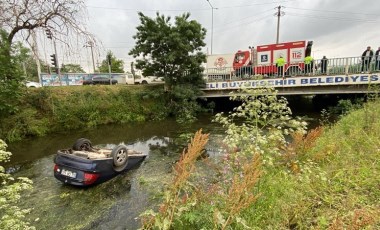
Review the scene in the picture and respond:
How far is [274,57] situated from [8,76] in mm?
16440

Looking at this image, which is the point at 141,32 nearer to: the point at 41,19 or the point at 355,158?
the point at 41,19

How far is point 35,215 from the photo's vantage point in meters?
4.29

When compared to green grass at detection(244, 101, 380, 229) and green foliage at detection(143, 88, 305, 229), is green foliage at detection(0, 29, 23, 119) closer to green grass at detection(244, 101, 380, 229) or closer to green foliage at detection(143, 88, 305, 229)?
green foliage at detection(143, 88, 305, 229)

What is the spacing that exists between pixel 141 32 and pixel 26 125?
8.93 meters

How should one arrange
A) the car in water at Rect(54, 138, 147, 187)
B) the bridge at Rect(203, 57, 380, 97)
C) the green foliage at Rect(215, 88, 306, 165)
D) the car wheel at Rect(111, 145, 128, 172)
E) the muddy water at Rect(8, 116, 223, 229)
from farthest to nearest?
the bridge at Rect(203, 57, 380, 97) → the car wheel at Rect(111, 145, 128, 172) → the car in water at Rect(54, 138, 147, 187) → the muddy water at Rect(8, 116, 223, 229) → the green foliage at Rect(215, 88, 306, 165)

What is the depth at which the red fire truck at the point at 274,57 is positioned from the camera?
→ 15.0 metres

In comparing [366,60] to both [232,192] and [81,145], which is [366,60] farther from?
[81,145]

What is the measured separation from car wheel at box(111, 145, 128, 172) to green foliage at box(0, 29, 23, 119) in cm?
720

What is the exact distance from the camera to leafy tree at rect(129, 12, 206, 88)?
47.6 feet

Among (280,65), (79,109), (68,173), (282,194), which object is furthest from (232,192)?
(280,65)

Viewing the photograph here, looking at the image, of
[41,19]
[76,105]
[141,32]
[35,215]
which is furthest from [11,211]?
[141,32]

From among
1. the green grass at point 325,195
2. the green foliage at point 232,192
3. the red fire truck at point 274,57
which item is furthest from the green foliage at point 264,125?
the red fire truck at point 274,57

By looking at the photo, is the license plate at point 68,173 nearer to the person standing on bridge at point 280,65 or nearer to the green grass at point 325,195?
the green grass at point 325,195

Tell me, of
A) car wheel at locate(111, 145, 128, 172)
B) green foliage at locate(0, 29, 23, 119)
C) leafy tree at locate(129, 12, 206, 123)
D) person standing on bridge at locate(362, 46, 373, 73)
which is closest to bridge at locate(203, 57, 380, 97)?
person standing on bridge at locate(362, 46, 373, 73)
